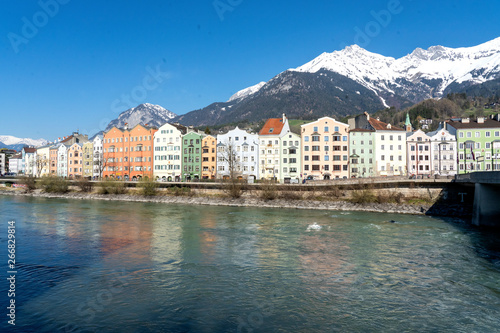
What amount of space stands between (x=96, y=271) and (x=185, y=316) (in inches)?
380

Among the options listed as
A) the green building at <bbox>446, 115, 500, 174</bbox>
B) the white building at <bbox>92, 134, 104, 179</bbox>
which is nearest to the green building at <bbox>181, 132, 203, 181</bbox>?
the white building at <bbox>92, 134, 104, 179</bbox>

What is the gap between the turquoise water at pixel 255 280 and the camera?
15453 millimetres

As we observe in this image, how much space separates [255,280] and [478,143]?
3241 inches

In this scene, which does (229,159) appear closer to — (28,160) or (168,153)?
(168,153)

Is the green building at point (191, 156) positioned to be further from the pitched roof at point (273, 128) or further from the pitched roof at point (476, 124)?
the pitched roof at point (476, 124)

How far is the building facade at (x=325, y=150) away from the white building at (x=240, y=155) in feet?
41.9

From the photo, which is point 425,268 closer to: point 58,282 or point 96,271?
point 96,271

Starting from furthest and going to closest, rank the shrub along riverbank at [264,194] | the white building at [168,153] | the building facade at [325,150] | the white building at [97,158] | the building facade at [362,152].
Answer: the white building at [97,158] < the white building at [168,153] < the building facade at [325,150] < the building facade at [362,152] < the shrub along riverbank at [264,194]

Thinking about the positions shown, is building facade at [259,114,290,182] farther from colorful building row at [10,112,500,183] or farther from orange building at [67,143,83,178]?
orange building at [67,143,83,178]

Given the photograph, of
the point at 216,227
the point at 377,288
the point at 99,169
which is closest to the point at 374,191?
the point at 216,227

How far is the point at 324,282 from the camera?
2056 centimetres

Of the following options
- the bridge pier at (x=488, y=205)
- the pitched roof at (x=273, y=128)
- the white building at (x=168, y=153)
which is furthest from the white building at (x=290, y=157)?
the bridge pier at (x=488, y=205)

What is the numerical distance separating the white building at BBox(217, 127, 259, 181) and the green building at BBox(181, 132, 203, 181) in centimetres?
727

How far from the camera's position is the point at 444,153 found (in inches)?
3319
